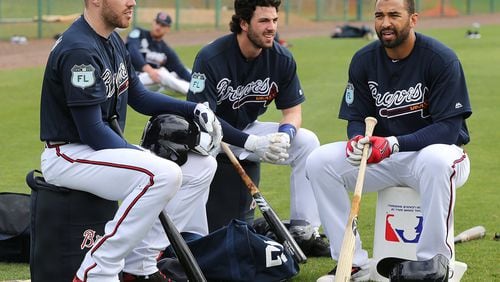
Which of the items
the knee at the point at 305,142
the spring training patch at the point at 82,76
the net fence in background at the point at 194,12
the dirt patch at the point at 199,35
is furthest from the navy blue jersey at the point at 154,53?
the net fence in background at the point at 194,12

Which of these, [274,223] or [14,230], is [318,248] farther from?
[14,230]

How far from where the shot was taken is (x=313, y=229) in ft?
20.9

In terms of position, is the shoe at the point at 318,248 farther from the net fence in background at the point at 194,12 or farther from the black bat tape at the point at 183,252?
the net fence in background at the point at 194,12

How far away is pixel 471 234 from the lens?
656cm

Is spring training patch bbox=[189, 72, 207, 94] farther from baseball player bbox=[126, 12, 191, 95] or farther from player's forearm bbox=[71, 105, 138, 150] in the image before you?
baseball player bbox=[126, 12, 191, 95]

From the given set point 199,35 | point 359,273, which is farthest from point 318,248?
point 199,35

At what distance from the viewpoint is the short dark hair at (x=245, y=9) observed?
660 cm

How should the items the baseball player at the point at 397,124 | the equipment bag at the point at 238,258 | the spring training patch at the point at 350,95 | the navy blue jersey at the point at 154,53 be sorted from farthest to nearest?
the navy blue jersey at the point at 154,53, the spring training patch at the point at 350,95, the baseball player at the point at 397,124, the equipment bag at the point at 238,258

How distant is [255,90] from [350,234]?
1684 mm

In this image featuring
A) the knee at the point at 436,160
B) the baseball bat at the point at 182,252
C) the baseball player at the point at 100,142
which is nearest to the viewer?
the baseball player at the point at 100,142

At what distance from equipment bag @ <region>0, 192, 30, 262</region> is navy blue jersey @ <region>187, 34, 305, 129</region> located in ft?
4.30

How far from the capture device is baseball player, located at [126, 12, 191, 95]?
1455 centimetres

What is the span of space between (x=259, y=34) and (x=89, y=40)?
180 centimetres

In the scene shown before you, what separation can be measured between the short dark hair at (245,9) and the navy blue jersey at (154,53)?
8.08m
